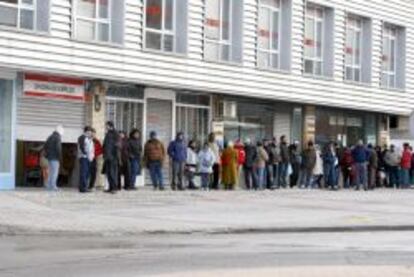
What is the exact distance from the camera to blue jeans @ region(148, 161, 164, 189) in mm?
27531

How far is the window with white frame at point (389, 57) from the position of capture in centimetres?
4122

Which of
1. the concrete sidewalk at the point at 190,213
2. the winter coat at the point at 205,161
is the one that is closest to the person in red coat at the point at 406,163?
the concrete sidewalk at the point at 190,213

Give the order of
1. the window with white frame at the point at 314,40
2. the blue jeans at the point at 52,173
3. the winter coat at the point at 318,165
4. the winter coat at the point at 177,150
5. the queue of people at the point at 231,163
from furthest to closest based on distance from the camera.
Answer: the window with white frame at the point at 314,40 < the winter coat at the point at 318,165 < the winter coat at the point at 177,150 < the queue of people at the point at 231,163 < the blue jeans at the point at 52,173

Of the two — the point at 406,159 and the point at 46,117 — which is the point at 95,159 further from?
the point at 406,159

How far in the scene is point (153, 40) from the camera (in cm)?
2956

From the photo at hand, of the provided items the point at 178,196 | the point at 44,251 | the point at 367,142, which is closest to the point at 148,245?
the point at 44,251

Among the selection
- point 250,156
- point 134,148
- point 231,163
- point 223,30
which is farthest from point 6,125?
point 223,30

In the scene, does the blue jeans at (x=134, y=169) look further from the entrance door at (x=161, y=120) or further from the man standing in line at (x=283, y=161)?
the man standing in line at (x=283, y=161)

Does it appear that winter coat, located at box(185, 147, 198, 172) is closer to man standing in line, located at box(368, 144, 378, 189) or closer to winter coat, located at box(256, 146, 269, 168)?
winter coat, located at box(256, 146, 269, 168)

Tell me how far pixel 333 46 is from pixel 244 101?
218 inches

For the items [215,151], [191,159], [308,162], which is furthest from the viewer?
[308,162]

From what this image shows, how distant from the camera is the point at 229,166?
30172 millimetres

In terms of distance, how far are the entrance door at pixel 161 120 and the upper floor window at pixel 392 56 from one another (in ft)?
43.1

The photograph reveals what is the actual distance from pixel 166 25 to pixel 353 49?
11.7 meters
